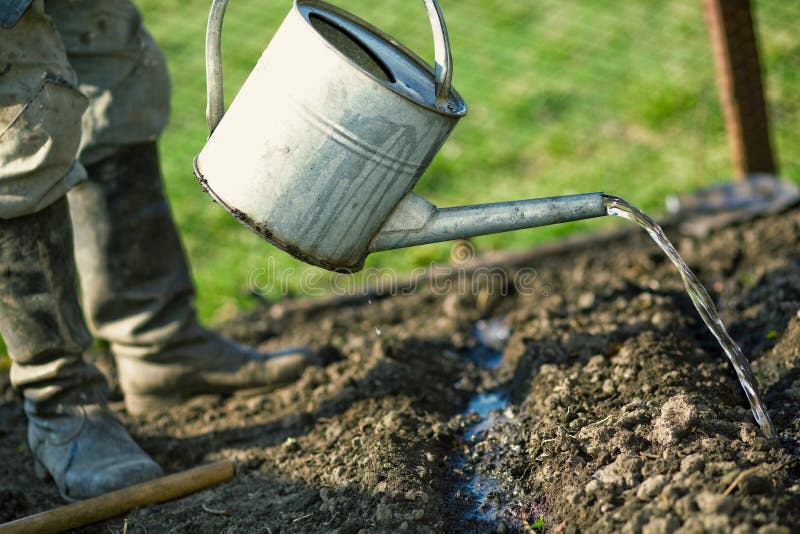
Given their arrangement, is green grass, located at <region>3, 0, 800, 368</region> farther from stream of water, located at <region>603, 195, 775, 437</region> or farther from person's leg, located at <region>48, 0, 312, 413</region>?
stream of water, located at <region>603, 195, 775, 437</region>

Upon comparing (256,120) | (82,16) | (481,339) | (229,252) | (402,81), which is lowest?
(229,252)

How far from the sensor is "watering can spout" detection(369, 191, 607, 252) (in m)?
2.16

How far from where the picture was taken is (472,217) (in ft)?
7.16

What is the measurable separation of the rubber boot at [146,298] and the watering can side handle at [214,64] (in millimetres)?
817

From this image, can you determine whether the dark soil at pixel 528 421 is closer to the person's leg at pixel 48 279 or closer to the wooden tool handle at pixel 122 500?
the wooden tool handle at pixel 122 500

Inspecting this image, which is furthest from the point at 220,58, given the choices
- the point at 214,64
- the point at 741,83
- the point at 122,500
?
the point at 741,83

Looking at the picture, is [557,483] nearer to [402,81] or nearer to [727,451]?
[727,451]

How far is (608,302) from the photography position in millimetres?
3258

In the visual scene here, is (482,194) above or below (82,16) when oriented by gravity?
below

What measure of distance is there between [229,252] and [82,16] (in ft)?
5.97

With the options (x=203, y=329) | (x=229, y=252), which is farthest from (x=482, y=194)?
(x=203, y=329)

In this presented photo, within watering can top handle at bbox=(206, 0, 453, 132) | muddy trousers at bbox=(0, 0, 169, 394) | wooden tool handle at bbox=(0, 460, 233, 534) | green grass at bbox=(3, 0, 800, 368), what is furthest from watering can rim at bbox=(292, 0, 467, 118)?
green grass at bbox=(3, 0, 800, 368)

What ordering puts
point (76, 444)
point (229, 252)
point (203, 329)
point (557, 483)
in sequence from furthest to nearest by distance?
point (229, 252)
point (203, 329)
point (76, 444)
point (557, 483)

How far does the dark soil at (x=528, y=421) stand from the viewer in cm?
205
